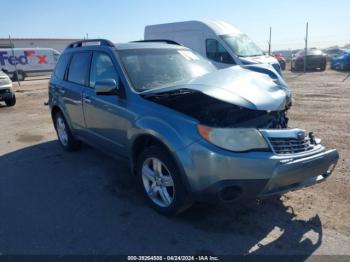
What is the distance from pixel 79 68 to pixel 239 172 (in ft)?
11.1

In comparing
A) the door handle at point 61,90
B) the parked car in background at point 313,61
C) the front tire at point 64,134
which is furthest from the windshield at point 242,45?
the parked car in background at point 313,61

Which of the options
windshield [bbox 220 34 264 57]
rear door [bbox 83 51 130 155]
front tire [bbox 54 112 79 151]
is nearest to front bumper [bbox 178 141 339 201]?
rear door [bbox 83 51 130 155]

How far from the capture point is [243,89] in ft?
11.4

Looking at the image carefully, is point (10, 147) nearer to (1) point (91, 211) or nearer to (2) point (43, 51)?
(1) point (91, 211)

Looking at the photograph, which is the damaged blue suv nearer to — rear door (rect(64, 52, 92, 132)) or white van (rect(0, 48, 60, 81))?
rear door (rect(64, 52, 92, 132))

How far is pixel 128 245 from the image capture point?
127 inches

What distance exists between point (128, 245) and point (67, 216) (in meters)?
0.96

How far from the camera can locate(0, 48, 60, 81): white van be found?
27547mm

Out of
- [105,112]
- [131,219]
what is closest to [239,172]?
[131,219]

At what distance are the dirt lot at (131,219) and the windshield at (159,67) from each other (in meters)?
1.41

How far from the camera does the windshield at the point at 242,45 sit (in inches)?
490

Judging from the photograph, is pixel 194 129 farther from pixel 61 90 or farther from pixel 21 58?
pixel 21 58

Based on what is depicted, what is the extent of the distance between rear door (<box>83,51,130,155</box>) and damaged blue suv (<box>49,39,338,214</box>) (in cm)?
1

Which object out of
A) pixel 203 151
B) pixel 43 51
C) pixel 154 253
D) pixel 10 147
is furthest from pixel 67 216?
pixel 43 51
